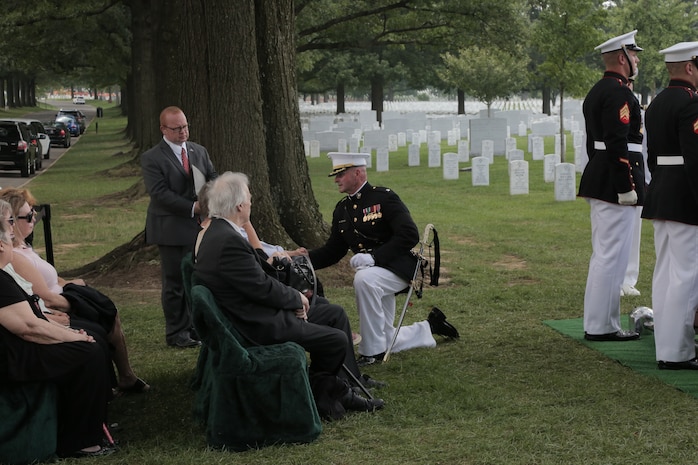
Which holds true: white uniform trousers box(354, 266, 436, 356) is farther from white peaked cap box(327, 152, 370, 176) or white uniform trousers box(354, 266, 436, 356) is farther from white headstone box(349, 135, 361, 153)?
white headstone box(349, 135, 361, 153)

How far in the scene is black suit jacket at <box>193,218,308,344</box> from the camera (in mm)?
5750

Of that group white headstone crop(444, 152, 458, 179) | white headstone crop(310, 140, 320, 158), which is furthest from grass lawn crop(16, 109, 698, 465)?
white headstone crop(310, 140, 320, 158)

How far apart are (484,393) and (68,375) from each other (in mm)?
2634

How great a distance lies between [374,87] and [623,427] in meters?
52.0

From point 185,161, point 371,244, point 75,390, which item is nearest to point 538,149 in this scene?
point 185,161

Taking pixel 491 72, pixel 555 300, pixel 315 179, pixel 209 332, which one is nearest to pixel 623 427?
pixel 209 332

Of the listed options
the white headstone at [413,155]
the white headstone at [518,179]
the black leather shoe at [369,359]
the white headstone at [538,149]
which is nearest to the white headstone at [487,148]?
the white headstone at [538,149]

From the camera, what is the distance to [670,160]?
280 inches

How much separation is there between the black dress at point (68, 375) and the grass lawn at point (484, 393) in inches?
9.3

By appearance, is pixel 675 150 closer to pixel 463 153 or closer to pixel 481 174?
pixel 481 174

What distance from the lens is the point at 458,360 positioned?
762cm

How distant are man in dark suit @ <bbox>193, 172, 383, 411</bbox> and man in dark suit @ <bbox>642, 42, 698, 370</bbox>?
2.33 m

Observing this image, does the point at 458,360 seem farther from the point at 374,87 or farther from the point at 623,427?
the point at 374,87

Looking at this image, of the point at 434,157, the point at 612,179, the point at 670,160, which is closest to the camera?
the point at 670,160
